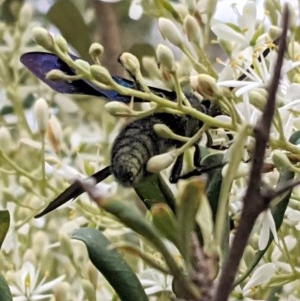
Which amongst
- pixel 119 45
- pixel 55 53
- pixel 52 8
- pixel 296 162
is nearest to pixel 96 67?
pixel 55 53

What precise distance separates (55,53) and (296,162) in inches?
7.8

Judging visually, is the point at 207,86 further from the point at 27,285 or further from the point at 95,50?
the point at 27,285

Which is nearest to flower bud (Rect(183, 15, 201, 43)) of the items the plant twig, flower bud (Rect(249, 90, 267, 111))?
flower bud (Rect(249, 90, 267, 111))

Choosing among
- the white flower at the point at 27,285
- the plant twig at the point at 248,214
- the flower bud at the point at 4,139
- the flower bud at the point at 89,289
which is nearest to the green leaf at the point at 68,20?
the flower bud at the point at 4,139

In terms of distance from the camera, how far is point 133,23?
5.99ft

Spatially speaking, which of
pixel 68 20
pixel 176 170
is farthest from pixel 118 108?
pixel 68 20

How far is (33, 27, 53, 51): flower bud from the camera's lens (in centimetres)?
61

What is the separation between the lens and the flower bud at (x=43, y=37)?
1.99 feet

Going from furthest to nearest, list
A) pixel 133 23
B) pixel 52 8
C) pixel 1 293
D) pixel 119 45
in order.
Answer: pixel 133 23 → pixel 119 45 → pixel 52 8 → pixel 1 293

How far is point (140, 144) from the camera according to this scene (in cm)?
63

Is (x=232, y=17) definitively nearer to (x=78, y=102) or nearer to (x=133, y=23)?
(x=78, y=102)

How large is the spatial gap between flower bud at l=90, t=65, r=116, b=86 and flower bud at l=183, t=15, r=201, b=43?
0.10 m

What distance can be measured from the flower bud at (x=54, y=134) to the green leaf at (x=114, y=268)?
0.24m

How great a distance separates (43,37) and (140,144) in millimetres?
110
